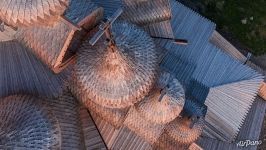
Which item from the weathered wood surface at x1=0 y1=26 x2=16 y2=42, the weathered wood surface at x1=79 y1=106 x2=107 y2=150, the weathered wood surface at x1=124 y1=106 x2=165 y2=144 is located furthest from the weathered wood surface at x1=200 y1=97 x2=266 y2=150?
the weathered wood surface at x1=0 y1=26 x2=16 y2=42

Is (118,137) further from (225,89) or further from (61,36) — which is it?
(225,89)

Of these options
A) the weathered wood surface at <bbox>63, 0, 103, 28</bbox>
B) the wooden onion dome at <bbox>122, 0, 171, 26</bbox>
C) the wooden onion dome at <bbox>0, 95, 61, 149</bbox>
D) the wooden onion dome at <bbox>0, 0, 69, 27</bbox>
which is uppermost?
the wooden onion dome at <bbox>0, 0, 69, 27</bbox>

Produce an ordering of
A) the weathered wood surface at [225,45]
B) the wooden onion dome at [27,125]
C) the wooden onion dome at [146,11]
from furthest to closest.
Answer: the weathered wood surface at [225,45] < the wooden onion dome at [146,11] < the wooden onion dome at [27,125]

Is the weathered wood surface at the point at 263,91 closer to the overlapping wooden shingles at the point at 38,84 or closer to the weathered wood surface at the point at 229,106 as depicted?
the weathered wood surface at the point at 229,106

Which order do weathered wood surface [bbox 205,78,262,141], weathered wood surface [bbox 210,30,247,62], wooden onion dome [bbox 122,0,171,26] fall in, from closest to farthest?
1. wooden onion dome [bbox 122,0,171,26]
2. weathered wood surface [bbox 205,78,262,141]
3. weathered wood surface [bbox 210,30,247,62]

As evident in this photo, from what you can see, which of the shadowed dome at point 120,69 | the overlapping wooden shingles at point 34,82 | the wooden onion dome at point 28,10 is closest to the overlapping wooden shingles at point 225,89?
the shadowed dome at point 120,69

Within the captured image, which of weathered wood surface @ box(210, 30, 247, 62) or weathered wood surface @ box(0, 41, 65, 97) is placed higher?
weathered wood surface @ box(0, 41, 65, 97)

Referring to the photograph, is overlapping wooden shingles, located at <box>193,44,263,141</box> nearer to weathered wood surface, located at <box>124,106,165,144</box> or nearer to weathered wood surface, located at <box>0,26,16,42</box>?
weathered wood surface, located at <box>124,106,165,144</box>
